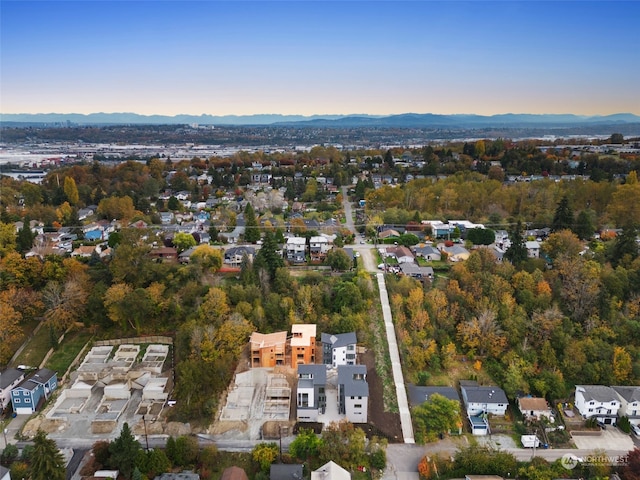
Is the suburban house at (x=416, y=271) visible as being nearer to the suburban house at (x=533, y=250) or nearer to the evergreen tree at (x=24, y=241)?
the suburban house at (x=533, y=250)

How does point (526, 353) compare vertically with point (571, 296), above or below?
below

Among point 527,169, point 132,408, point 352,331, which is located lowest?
point 132,408

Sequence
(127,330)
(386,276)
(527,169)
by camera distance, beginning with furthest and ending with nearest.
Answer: (527,169) → (386,276) → (127,330)

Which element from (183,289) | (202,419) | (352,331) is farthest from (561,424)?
(183,289)

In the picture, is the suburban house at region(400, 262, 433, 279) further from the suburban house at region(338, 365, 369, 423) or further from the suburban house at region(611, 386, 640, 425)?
the suburban house at region(611, 386, 640, 425)

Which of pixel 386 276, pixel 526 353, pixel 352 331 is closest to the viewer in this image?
pixel 526 353

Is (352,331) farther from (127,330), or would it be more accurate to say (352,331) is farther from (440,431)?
(127,330)

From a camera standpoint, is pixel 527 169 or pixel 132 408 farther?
pixel 527 169

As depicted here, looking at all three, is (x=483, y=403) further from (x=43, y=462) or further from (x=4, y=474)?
(x=4, y=474)
